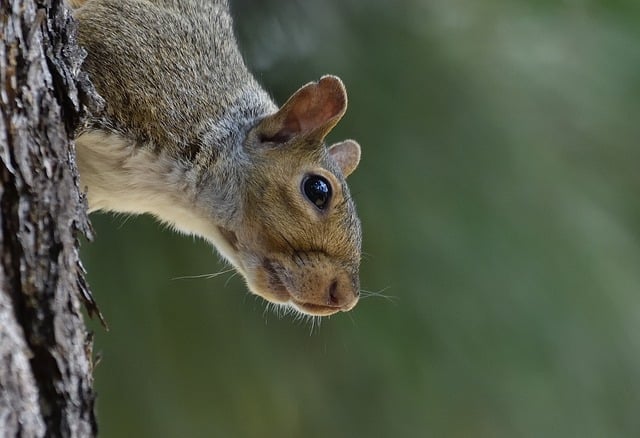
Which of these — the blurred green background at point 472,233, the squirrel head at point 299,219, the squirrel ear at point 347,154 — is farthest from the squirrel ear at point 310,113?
the blurred green background at point 472,233

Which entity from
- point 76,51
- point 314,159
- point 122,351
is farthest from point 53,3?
point 122,351

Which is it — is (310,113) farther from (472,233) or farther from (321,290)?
(472,233)

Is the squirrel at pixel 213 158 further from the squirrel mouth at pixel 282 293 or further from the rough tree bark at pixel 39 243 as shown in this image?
the rough tree bark at pixel 39 243

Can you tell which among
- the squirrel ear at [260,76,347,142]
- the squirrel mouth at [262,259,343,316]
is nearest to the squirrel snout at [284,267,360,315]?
the squirrel mouth at [262,259,343,316]

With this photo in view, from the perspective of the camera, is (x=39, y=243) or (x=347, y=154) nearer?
(x=39, y=243)

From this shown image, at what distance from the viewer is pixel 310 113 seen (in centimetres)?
116

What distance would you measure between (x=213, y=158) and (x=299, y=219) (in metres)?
0.13

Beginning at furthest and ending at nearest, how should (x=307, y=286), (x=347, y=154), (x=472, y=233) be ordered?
(x=472, y=233) < (x=347, y=154) < (x=307, y=286)

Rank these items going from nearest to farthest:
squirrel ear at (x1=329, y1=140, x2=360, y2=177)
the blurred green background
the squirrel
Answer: the squirrel
squirrel ear at (x1=329, y1=140, x2=360, y2=177)
the blurred green background

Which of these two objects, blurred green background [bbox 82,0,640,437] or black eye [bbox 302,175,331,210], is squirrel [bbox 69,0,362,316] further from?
blurred green background [bbox 82,0,640,437]

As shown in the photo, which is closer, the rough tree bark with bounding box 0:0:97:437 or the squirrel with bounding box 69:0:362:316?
the rough tree bark with bounding box 0:0:97:437

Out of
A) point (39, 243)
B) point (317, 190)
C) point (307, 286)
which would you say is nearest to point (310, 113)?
point (317, 190)

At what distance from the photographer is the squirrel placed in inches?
41.1

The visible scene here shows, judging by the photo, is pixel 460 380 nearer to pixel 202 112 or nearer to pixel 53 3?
pixel 202 112
